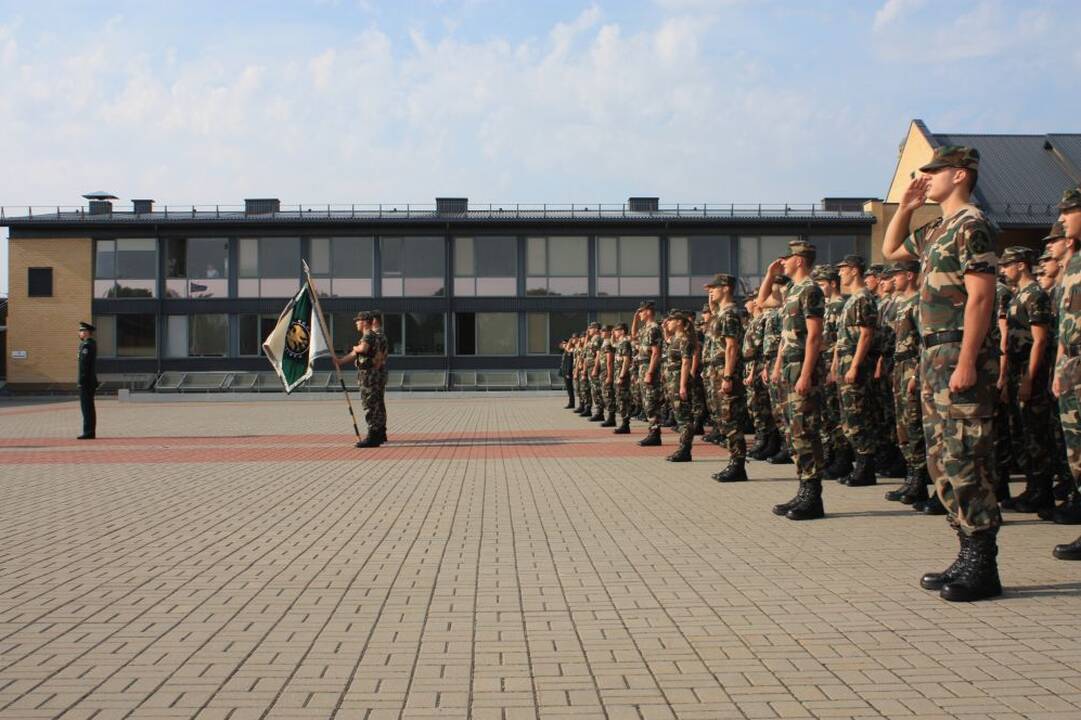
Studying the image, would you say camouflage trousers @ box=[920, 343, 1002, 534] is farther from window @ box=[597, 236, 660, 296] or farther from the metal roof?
the metal roof

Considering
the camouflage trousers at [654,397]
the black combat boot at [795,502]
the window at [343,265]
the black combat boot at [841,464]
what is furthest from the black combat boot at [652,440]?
the window at [343,265]

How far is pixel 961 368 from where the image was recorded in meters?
5.45

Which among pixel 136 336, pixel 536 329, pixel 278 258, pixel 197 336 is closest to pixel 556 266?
pixel 536 329

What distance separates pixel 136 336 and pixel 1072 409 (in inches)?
1703

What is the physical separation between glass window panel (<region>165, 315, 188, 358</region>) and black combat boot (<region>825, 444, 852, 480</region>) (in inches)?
1480

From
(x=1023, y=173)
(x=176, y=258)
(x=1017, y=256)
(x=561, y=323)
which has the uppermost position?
(x=1023, y=173)

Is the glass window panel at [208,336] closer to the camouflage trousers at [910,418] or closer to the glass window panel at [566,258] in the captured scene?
the glass window panel at [566,258]

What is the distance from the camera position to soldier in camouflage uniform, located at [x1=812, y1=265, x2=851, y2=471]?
10.9 metres

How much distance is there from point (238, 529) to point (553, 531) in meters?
2.40

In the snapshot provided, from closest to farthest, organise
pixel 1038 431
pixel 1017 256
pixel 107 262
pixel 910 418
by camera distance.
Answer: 1. pixel 1038 431
2. pixel 910 418
3. pixel 1017 256
4. pixel 107 262

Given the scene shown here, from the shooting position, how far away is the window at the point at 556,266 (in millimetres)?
44062

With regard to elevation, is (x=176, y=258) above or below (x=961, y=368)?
above

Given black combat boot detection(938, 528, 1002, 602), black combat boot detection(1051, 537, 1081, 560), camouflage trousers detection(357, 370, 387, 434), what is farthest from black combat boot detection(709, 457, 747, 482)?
camouflage trousers detection(357, 370, 387, 434)

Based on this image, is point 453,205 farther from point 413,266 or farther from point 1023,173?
point 1023,173
